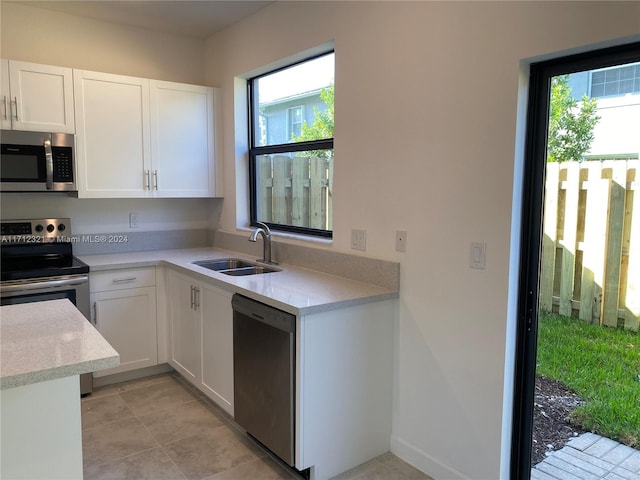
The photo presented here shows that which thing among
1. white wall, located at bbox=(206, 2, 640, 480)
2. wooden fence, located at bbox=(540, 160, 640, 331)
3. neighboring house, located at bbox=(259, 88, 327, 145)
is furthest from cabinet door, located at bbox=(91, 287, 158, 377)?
wooden fence, located at bbox=(540, 160, 640, 331)

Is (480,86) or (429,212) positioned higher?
(480,86)

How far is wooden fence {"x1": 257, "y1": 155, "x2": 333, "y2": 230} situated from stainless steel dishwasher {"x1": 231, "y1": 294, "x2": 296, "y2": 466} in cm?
90

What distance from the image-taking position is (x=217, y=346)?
2857 mm

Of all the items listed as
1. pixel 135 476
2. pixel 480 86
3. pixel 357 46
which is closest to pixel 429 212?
pixel 480 86

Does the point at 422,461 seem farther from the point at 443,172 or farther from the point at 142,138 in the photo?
the point at 142,138

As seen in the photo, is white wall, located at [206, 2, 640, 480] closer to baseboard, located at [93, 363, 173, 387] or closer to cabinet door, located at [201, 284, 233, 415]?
cabinet door, located at [201, 284, 233, 415]

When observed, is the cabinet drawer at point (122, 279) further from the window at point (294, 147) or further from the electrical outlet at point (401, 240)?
the electrical outlet at point (401, 240)

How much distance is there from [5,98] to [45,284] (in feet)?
3.89

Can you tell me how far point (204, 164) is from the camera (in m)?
3.90

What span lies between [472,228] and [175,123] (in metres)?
2.53

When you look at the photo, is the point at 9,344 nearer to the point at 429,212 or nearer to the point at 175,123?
the point at 429,212

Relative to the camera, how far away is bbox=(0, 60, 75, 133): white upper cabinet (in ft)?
9.95

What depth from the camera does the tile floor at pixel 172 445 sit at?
93.2 inches

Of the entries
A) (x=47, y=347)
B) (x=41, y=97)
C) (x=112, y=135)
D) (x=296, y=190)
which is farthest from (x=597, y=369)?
(x=41, y=97)
